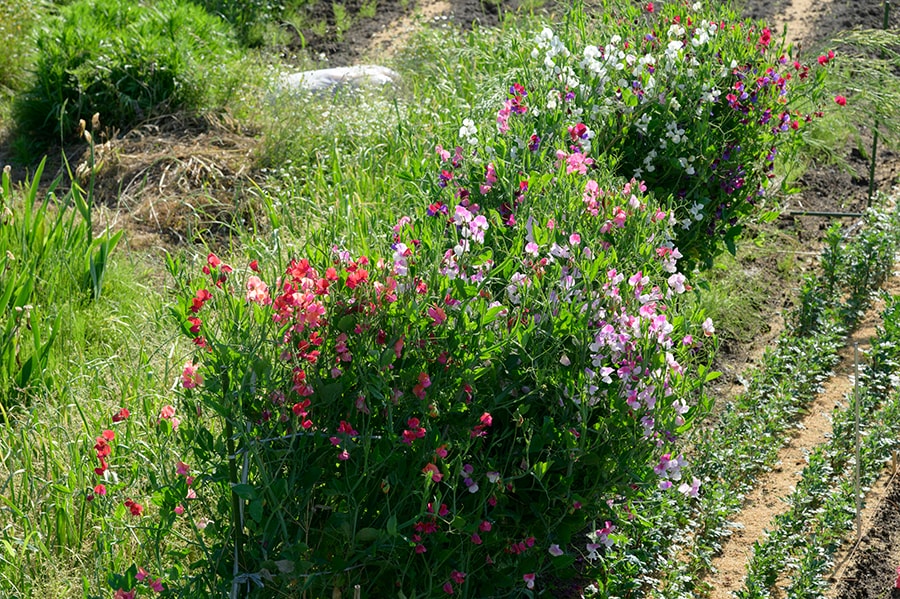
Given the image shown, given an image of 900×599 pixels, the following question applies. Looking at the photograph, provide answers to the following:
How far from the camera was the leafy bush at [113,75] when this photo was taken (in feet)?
18.6

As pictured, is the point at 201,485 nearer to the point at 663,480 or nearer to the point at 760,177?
the point at 663,480

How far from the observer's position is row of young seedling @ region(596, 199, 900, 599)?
308 cm

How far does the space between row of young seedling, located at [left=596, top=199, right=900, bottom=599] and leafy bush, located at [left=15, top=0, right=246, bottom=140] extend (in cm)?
356

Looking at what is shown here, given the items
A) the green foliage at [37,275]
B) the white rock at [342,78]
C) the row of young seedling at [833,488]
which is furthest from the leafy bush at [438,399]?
the white rock at [342,78]

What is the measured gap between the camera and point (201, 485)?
250cm

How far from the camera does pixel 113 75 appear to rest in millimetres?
5695

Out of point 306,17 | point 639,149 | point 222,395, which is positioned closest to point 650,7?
point 639,149

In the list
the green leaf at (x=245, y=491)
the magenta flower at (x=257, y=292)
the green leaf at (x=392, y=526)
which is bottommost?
the green leaf at (x=392, y=526)

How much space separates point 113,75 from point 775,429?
4.14 metres

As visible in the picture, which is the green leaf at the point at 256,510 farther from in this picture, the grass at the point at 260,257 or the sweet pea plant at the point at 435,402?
the grass at the point at 260,257

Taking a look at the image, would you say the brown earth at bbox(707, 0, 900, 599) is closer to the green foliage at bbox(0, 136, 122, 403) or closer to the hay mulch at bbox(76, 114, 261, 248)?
the green foliage at bbox(0, 136, 122, 403)

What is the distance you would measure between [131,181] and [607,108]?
278 cm

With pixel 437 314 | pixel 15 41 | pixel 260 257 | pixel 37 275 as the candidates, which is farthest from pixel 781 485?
pixel 15 41

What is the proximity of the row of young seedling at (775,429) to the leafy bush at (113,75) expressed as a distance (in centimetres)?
356
